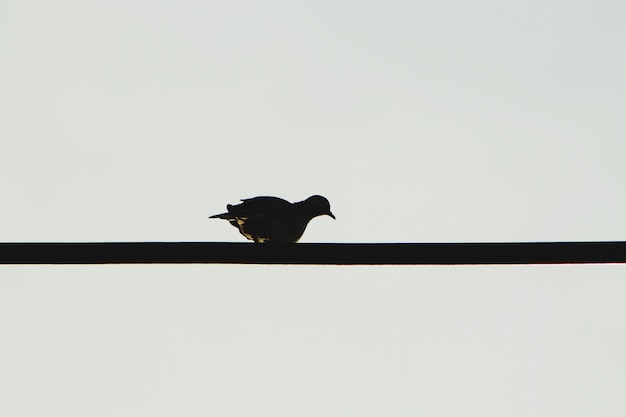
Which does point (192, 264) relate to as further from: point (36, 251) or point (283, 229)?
point (283, 229)

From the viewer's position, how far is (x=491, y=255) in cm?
275

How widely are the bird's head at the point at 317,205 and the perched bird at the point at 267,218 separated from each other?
0.75 metres

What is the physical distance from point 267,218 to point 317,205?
129 centimetres

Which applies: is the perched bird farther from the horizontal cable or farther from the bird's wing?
the horizontal cable

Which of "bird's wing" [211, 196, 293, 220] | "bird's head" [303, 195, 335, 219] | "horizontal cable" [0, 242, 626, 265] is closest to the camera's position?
"horizontal cable" [0, 242, 626, 265]

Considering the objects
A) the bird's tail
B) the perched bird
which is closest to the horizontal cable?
the perched bird

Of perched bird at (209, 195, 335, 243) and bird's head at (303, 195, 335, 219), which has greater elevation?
bird's head at (303, 195, 335, 219)

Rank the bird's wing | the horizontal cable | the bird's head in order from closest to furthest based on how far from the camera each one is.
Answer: the horizontal cable, the bird's wing, the bird's head

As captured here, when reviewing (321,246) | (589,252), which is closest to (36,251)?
(321,246)

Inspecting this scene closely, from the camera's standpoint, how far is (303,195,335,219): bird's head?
6.73 m

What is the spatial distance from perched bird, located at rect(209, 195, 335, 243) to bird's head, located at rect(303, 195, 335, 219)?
2.46ft

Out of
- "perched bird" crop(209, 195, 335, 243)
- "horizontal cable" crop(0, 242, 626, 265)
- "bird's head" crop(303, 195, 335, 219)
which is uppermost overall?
"bird's head" crop(303, 195, 335, 219)

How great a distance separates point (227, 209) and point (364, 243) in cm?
311

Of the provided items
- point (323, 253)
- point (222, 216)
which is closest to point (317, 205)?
point (222, 216)
